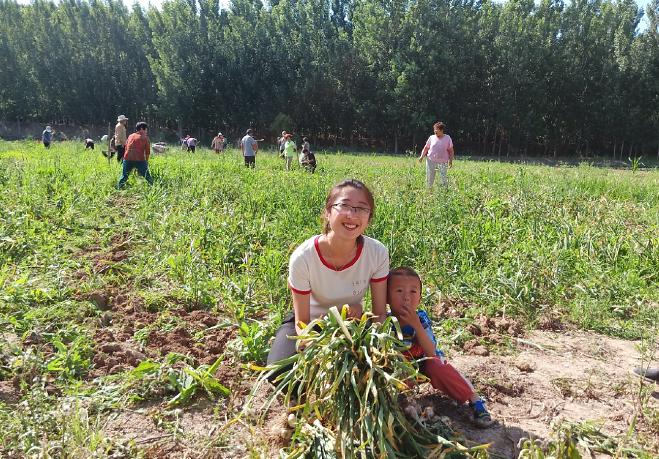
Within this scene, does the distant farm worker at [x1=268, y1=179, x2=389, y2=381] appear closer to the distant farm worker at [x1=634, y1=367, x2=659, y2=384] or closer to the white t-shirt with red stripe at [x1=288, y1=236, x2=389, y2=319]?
the white t-shirt with red stripe at [x1=288, y1=236, x2=389, y2=319]

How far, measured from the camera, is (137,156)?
849cm

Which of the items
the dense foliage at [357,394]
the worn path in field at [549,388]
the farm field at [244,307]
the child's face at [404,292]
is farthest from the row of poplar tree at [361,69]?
the dense foliage at [357,394]

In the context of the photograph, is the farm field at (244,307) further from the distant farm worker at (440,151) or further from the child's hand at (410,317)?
the distant farm worker at (440,151)

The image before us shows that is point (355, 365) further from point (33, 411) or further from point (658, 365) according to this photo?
point (658, 365)

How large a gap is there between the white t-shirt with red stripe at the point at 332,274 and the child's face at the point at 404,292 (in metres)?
0.08

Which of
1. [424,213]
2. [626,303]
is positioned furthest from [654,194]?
[626,303]

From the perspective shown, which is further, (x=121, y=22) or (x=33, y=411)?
(x=121, y=22)

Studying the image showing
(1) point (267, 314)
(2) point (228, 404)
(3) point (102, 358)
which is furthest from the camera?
(1) point (267, 314)

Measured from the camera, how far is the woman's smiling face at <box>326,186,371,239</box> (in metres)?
2.50

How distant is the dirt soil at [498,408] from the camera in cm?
246

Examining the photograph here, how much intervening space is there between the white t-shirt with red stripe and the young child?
0.11 meters

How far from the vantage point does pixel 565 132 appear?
32656mm

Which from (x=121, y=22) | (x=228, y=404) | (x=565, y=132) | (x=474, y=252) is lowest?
(x=228, y=404)

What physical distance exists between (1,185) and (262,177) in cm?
389
